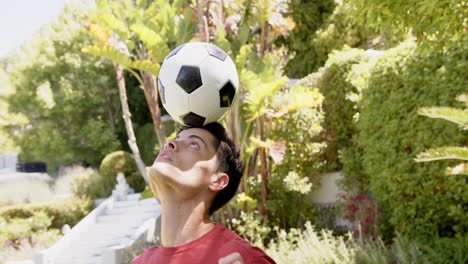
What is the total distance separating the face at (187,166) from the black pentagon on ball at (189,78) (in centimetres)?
33

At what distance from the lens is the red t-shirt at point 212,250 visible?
193 centimetres

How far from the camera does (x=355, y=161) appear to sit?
8.20 meters

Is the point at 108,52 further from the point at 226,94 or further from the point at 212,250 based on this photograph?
the point at 212,250

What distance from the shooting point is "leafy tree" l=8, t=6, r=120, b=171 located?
20.7 m

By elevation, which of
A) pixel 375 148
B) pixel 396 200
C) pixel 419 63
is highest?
pixel 419 63

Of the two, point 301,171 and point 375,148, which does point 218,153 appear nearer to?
point 375,148

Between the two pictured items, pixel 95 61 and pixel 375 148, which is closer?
pixel 375 148

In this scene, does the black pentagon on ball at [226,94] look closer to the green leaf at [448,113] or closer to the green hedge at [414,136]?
the green leaf at [448,113]

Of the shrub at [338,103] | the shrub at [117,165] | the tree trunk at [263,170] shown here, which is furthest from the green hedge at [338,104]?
the shrub at [117,165]

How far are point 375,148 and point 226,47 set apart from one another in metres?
2.77

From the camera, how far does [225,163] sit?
2285mm

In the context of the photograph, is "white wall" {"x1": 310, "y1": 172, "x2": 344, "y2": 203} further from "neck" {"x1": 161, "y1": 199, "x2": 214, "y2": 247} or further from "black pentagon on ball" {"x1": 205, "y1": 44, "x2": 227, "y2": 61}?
"neck" {"x1": 161, "y1": 199, "x2": 214, "y2": 247}

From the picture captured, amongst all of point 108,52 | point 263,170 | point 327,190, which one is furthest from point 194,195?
point 327,190

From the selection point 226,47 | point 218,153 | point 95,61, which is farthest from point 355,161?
point 95,61
